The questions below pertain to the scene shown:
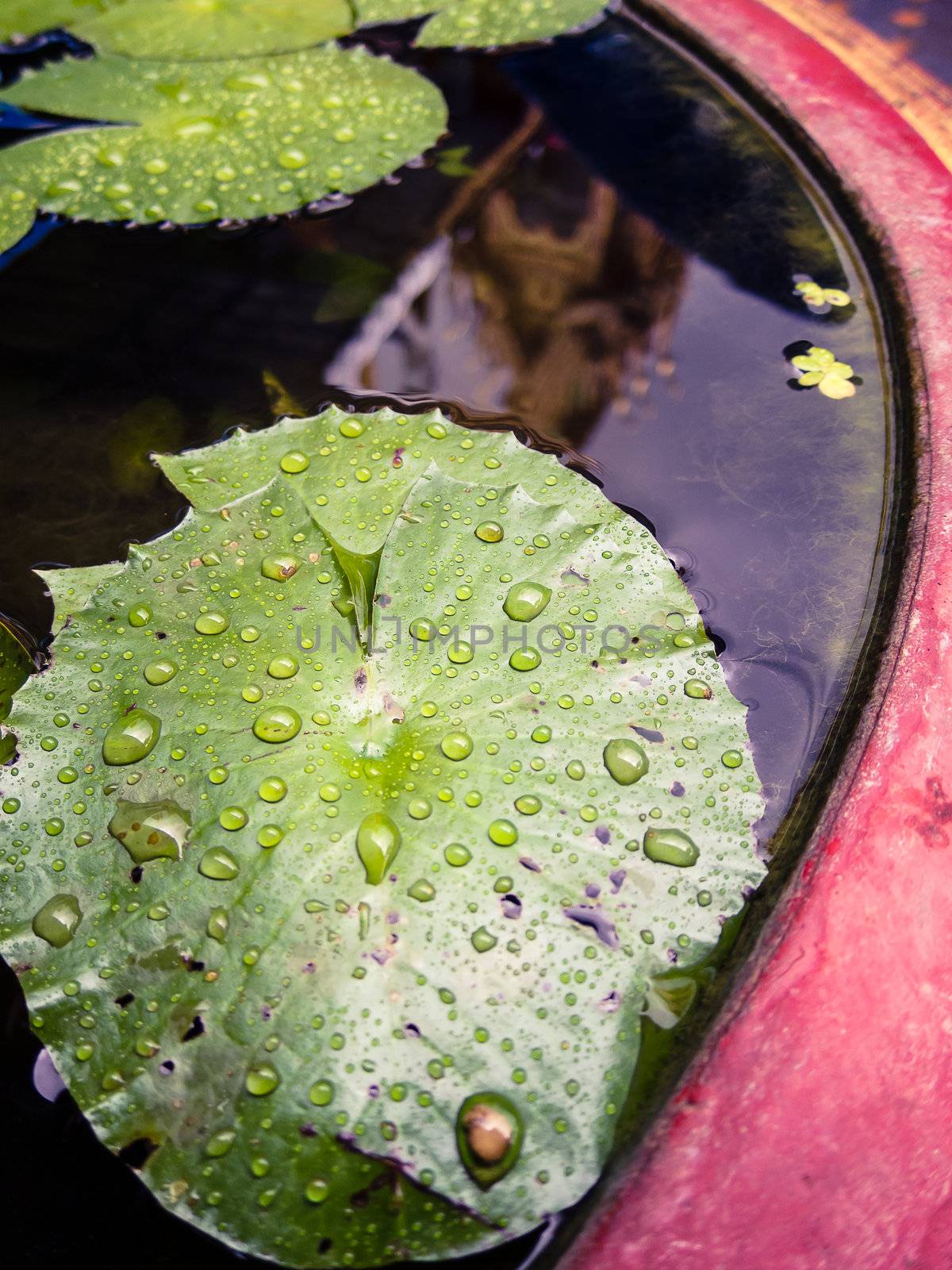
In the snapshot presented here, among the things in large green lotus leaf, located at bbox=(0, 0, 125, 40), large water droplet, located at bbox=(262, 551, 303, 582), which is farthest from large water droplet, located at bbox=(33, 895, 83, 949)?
large green lotus leaf, located at bbox=(0, 0, 125, 40)

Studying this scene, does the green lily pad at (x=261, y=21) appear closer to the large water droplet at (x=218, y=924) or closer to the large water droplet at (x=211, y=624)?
the large water droplet at (x=211, y=624)

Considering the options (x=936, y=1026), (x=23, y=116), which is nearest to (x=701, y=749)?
(x=936, y=1026)

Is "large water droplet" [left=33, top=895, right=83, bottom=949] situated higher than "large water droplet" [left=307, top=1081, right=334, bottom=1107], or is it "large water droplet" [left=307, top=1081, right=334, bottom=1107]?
"large water droplet" [left=307, top=1081, right=334, bottom=1107]

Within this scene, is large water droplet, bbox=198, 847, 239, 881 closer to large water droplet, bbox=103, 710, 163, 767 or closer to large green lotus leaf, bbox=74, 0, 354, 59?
large water droplet, bbox=103, 710, 163, 767

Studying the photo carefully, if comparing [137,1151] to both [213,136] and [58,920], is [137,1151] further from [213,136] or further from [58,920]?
[213,136]

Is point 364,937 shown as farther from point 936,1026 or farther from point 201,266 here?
point 201,266

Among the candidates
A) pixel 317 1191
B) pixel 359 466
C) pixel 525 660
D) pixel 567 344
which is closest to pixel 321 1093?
pixel 317 1191
